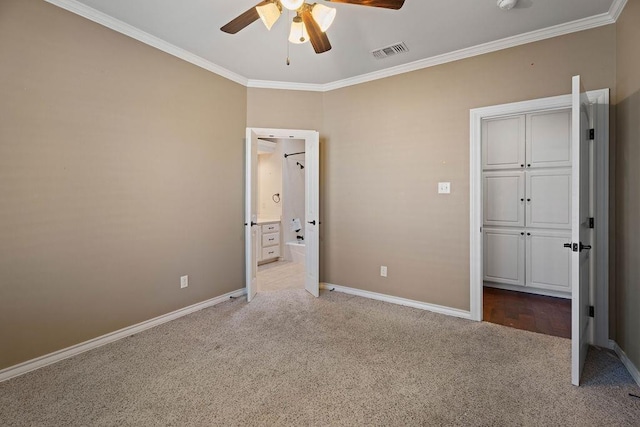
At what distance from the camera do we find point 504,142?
400 centimetres

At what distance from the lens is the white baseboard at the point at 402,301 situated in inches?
122

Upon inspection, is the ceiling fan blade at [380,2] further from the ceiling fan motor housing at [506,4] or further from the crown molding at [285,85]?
the crown molding at [285,85]

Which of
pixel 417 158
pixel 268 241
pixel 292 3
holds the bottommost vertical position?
pixel 268 241

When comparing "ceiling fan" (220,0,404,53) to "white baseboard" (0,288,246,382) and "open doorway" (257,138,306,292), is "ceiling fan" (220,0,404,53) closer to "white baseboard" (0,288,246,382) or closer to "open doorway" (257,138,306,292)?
"white baseboard" (0,288,246,382)

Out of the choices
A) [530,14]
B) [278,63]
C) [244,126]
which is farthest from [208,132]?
[530,14]

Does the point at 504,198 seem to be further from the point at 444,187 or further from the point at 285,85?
the point at 285,85

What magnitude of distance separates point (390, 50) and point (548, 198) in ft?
8.89

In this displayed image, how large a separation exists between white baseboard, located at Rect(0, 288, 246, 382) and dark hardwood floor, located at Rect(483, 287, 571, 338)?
119 inches

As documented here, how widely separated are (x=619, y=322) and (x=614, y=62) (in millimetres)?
2021

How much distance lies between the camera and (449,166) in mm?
3096

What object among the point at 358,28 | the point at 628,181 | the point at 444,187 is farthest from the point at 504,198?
the point at 358,28

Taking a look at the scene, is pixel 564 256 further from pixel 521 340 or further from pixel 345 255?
pixel 345 255

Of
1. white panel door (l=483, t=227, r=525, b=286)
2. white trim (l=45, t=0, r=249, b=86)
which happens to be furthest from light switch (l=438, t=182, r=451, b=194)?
white trim (l=45, t=0, r=249, b=86)

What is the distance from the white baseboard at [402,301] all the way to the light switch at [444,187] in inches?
47.4
